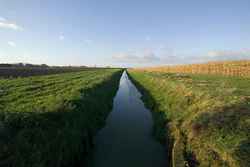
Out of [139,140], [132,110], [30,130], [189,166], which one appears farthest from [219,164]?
[132,110]

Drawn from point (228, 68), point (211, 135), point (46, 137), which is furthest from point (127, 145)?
point (228, 68)

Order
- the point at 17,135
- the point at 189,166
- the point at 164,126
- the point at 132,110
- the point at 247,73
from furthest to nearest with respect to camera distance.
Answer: the point at 247,73 < the point at 132,110 < the point at 164,126 < the point at 189,166 < the point at 17,135

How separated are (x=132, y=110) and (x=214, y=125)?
30.7 feet

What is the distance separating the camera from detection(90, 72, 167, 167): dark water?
874 centimetres

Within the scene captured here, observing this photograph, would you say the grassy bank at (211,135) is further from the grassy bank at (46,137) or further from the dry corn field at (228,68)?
the dry corn field at (228,68)

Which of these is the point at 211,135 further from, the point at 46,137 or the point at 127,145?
the point at 46,137

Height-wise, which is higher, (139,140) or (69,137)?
(69,137)

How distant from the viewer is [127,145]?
406 inches

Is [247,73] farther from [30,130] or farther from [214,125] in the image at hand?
[30,130]

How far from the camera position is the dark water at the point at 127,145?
8.74 metres

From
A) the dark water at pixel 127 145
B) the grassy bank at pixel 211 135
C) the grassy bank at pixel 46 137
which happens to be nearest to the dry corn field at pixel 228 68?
the grassy bank at pixel 211 135

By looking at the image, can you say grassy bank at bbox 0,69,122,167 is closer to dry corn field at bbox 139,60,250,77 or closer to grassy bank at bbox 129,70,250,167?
grassy bank at bbox 129,70,250,167

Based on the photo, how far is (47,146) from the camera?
732 centimetres

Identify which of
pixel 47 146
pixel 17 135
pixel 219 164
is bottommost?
pixel 219 164
